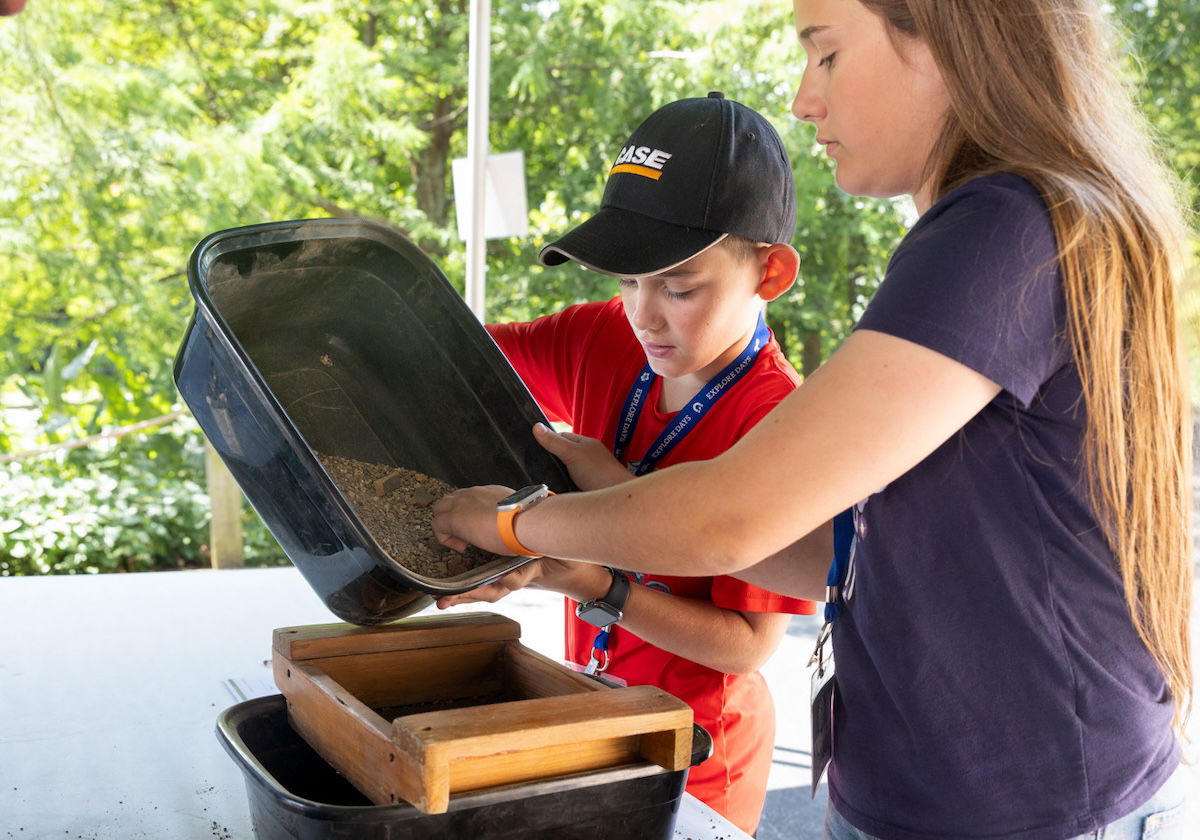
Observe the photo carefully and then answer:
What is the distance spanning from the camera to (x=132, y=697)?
1634mm

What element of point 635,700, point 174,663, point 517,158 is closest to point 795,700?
point 517,158

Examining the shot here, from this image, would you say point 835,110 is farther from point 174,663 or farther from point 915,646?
point 174,663

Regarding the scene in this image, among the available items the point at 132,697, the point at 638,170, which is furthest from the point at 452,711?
the point at 132,697

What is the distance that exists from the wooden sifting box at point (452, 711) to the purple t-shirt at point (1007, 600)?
0.65 ft

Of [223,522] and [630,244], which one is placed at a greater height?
[630,244]

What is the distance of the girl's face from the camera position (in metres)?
0.89

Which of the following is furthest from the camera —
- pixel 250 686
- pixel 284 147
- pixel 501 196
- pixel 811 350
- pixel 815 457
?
pixel 811 350

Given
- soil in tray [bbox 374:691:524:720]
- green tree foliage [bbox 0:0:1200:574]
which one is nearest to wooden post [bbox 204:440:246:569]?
green tree foliage [bbox 0:0:1200:574]

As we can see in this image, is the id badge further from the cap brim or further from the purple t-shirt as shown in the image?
the cap brim

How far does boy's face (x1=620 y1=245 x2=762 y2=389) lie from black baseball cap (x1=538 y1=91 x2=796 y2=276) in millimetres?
47

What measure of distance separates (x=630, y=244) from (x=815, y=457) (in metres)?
0.55

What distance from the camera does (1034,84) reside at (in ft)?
2.85

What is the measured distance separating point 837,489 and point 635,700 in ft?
0.93

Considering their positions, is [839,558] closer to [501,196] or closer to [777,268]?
[777,268]
